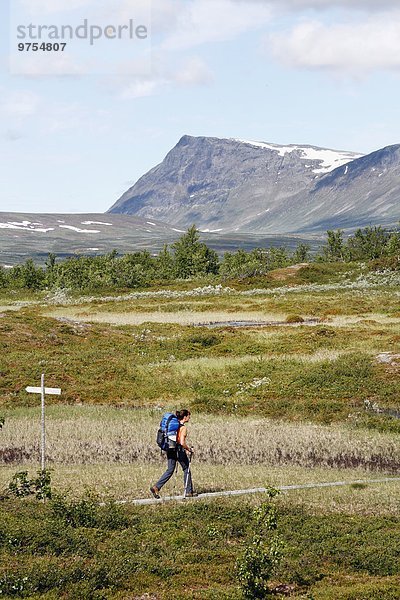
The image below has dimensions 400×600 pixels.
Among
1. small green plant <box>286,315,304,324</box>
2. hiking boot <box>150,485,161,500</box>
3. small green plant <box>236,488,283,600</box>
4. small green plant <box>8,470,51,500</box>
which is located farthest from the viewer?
small green plant <box>286,315,304,324</box>

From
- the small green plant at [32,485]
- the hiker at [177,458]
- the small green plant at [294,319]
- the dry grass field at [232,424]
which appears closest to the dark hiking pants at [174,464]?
the hiker at [177,458]

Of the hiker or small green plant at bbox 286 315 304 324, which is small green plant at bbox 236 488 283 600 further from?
small green plant at bbox 286 315 304 324

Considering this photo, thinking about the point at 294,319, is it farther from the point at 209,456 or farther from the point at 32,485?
the point at 32,485

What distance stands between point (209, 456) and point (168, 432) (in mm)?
7425

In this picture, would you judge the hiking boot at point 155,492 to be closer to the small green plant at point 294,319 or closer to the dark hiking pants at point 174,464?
the dark hiking pants at point 174,464

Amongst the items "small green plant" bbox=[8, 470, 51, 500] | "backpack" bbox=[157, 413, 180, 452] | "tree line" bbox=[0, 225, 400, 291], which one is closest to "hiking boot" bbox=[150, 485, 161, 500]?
"backpack" bbox=[157, 413, 180, 452]

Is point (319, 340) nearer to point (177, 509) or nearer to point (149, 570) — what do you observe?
point (177, 509)

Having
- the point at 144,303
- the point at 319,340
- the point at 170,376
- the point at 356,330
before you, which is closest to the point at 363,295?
the point at 144,303

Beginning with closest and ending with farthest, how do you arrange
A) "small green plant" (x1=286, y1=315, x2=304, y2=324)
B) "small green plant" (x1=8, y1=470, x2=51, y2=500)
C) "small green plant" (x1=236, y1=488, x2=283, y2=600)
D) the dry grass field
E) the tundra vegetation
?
1. "small green plant" (x1=236, y1=488, x2=283, y2=600)
2. the tundra vegetation
3. the dry grass field
4. "small green plant" (x1=8, y1=470, x2=51, y2=500)
5. "small green plant" (x1=286, y1=315, x2=304, y2=324)

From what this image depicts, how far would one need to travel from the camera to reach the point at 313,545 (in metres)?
18.5

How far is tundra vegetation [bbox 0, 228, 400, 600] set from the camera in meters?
16.9

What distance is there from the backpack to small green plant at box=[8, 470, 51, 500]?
3.16m

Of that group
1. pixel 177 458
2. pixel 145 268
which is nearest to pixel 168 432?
pixel 177 458

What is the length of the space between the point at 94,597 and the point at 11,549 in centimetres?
323
